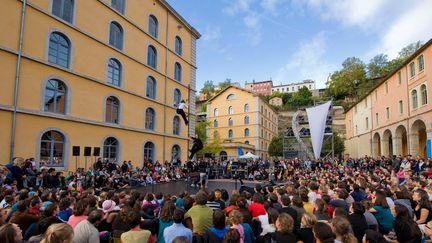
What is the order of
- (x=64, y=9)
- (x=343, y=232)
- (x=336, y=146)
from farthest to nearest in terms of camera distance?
(x=336, y=146)
(x=64, y=9)
(x=343, y=232)

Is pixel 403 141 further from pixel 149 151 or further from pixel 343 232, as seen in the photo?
pixel 343 232

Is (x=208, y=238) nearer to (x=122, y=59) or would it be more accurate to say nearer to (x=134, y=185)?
(x=134, y=185)

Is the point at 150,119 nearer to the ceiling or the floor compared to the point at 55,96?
nearer to the floor

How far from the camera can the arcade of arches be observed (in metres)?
25.4

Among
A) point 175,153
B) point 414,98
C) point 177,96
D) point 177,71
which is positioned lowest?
point 175,153

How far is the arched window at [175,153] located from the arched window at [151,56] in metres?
8.37

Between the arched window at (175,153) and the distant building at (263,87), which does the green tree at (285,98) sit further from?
the arched window at (175,153)

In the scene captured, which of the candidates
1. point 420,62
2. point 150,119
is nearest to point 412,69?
point 420,62

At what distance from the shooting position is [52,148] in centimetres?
1586

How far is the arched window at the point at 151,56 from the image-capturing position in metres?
25.0

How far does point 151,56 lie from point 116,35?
434 cm

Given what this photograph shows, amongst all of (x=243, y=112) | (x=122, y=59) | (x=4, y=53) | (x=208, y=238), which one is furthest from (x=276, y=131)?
(x=208, y=238)

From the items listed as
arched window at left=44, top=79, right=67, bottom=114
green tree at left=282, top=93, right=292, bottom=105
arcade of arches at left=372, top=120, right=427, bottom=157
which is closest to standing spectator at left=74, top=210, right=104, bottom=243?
arched window at left=44, top=79, right=67, bottom=114

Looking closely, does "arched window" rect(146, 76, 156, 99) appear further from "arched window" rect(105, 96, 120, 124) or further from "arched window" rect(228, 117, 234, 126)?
"arched window" rect(228, 117, 234, 126)
